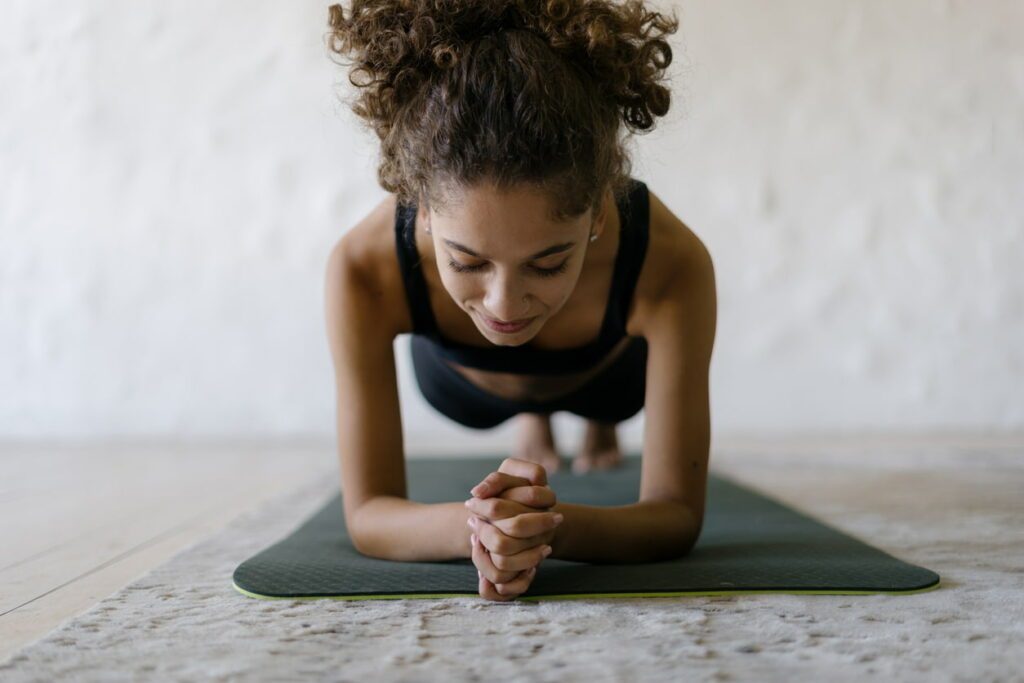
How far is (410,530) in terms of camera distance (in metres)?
1.33

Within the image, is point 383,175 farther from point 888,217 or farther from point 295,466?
point 888,217

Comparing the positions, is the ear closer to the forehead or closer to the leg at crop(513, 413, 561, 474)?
the forehead

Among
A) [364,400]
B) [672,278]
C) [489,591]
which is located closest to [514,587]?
[489,591]

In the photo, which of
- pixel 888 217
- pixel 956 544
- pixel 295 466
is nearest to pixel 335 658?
pixel 956 544

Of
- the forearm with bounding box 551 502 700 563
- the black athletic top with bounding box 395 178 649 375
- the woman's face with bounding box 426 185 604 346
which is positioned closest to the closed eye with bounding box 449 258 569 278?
the woman's face with bounding box 426 185 604 346

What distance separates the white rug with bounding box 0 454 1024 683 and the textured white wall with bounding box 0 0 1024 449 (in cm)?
231

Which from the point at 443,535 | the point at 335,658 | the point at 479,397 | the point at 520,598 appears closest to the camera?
the point at 335,658

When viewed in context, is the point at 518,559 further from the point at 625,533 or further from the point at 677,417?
the point at 677,417

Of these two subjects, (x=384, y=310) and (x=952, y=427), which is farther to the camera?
(x=952, y=427)

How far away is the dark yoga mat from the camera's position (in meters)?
1.19

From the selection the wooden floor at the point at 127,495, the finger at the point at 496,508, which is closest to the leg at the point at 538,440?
the wooden floor at the point at 127,495

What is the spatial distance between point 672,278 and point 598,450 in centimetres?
112

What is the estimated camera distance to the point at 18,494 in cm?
232

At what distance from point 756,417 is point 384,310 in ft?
Answer: 7.68
